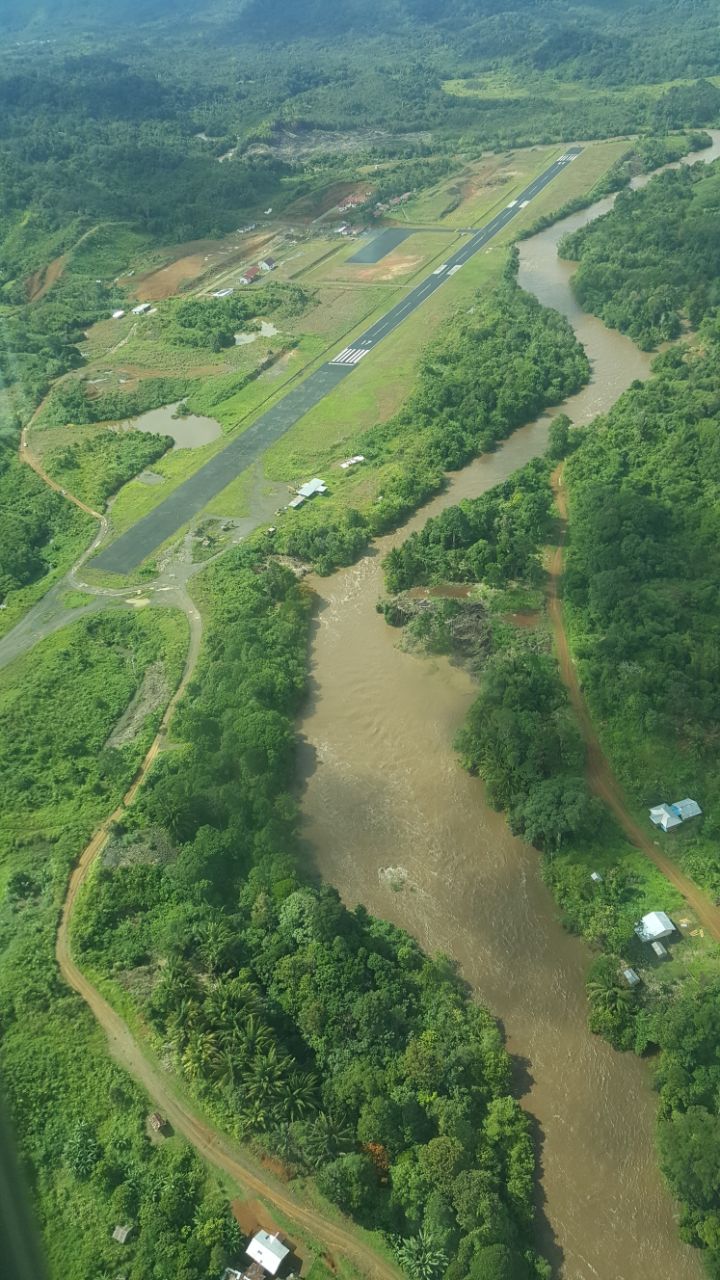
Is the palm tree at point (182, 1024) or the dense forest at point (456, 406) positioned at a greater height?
the dense forest at point (456, 406)

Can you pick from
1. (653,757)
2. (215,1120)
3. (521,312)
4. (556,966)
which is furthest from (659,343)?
(215,1120)

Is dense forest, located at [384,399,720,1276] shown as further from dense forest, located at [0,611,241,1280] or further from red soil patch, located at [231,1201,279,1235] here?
dense forest, located at [0,611,241,1280]

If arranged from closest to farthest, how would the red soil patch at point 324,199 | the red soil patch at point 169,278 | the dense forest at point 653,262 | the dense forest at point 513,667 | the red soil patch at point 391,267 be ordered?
the dense forest at point 513,667 < the dense forest at point 653,262 < the red soil patch at point 169,278 < the red soil patch at point 391,267 < the red soil patch at point 324,199

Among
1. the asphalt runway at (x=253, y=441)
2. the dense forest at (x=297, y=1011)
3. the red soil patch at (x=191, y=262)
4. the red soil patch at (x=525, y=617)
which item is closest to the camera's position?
the dense forest at (x=297, y=1011)

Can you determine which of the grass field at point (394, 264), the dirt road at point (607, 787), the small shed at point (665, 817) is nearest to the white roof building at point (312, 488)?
the dirt road at point (607, 787)

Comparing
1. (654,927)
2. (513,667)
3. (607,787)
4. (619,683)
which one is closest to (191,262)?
(513,667)

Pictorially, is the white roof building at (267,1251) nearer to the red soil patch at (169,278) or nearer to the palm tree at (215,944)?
the palm tree at (215,944)
